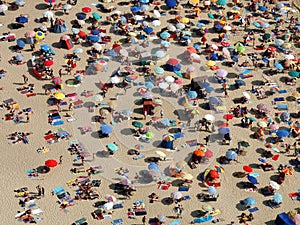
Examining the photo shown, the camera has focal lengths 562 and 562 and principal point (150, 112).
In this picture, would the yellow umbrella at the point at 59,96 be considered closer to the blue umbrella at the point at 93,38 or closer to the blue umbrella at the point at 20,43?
the blue umbrella at the point at 20,43

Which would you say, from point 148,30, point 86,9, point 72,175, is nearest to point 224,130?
point 72,175

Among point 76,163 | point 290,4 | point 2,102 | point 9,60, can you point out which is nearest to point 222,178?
point 76,163

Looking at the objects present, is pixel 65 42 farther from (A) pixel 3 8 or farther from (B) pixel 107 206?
(B) pixel 107 206

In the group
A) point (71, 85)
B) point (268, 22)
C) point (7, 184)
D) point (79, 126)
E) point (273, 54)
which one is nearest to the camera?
point (7, 184)

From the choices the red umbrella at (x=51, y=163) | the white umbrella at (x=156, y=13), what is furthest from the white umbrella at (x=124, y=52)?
the red umbrella at (x=51, y=163)

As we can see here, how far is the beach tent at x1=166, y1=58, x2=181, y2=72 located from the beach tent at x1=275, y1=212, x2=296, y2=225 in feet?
63.7

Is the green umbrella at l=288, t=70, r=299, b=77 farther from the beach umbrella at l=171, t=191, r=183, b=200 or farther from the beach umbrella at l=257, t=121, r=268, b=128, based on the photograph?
the beach umbrella at l=171, t=191, r=183, b=200

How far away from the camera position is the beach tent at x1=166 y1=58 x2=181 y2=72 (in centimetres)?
5526

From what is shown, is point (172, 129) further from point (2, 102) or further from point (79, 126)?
point (2, 102)

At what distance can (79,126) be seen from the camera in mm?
49094

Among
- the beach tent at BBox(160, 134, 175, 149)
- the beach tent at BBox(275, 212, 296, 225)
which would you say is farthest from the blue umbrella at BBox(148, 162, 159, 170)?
the beach tent at BBox(275, 212, 296, 225)

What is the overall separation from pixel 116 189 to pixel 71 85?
13.5m

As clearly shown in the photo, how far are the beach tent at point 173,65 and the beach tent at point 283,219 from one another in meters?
19.4

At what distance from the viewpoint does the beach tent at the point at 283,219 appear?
135 ft
